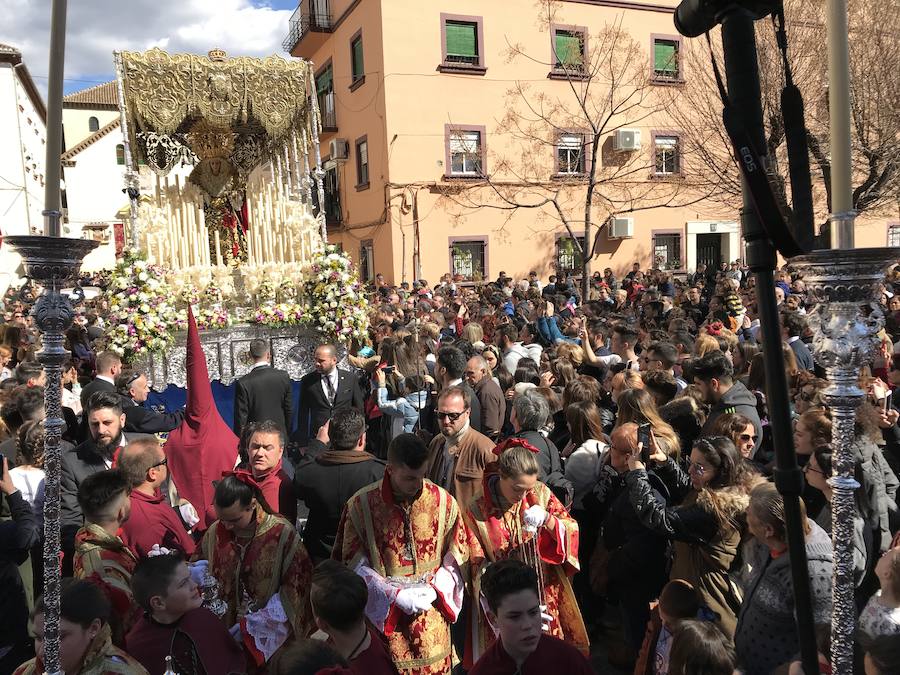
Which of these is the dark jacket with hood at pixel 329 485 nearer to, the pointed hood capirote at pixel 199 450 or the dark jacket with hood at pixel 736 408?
the pointed hood capirote at pixel 199 450

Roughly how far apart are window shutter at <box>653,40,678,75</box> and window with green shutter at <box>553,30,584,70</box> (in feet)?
8.92

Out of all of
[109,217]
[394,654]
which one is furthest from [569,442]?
[109,217]

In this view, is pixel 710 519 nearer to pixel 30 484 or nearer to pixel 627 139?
pixel 30 484

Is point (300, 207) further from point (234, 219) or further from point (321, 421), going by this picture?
point (321, 421)

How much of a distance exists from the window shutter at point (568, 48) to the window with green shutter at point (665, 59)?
2.67 m

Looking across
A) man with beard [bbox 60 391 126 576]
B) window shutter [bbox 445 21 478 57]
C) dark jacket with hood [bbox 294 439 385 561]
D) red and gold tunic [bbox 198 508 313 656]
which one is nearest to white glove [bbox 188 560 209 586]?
red and gold tunic [bbox 198 508 313 656]

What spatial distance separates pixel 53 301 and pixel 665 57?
23170 millimetres

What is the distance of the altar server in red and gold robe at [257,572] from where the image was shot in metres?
3.05

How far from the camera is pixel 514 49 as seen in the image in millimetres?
20453

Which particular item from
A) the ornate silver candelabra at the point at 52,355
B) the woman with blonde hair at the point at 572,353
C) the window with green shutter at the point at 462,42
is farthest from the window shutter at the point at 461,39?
the ornate silver candelabra at the point at 52,355

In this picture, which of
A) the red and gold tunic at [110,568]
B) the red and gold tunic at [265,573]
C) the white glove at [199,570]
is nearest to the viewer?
the red and gold tunic at [110,568]

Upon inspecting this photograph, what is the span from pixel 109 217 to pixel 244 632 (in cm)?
4622

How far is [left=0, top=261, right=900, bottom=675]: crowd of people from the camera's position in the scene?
2523 millimetres

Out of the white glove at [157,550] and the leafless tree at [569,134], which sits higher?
the leafless tree at [569,134]
